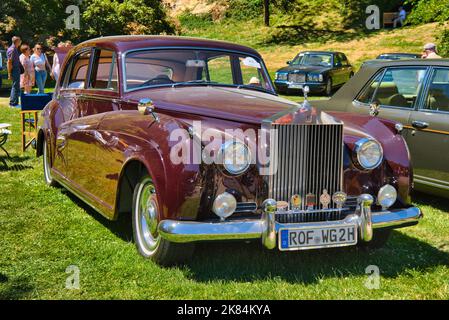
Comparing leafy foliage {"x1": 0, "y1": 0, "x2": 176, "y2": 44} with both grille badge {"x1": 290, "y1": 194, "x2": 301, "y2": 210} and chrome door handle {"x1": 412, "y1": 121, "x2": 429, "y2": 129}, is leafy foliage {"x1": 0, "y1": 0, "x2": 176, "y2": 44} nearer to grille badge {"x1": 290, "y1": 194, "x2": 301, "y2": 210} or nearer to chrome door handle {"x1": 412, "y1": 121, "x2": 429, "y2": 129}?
chrome door handle {"x1": 412, "y1": 121, "x2": 429, "y2": 129}

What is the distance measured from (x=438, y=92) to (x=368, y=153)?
207cm

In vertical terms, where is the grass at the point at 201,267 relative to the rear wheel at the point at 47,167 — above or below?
below

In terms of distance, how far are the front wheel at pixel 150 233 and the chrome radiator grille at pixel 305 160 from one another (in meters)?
0.78

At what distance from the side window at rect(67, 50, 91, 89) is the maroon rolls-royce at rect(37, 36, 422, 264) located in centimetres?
87

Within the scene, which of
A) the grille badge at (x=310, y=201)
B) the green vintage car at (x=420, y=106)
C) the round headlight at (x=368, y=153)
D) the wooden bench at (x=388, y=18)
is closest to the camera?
the grille badge at (x=310, y=201)

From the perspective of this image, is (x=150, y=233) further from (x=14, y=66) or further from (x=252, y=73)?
(x=14, y=66)

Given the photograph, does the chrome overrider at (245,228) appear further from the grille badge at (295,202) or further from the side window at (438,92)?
the side window at (438,92)

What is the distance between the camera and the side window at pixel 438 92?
5461 millimetres

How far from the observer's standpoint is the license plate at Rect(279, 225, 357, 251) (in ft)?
11.7

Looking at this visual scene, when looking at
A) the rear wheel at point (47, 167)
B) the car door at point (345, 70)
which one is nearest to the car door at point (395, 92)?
the rear wheel at point (47, 167)

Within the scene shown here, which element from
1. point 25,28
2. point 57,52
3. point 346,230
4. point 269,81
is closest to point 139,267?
point 346,230

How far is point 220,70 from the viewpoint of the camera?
17.5 feet

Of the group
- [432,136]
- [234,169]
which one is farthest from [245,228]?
[432,136]
